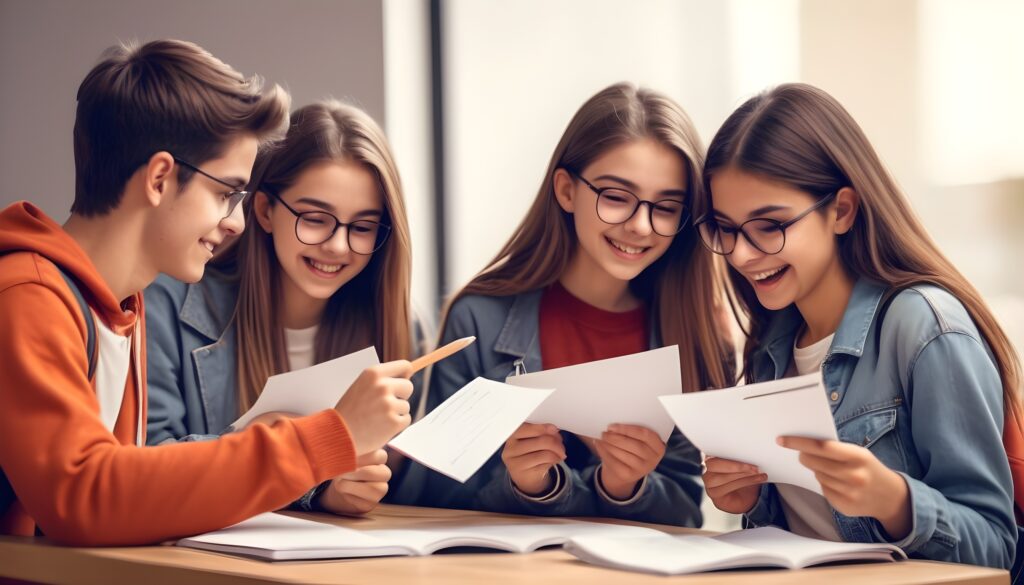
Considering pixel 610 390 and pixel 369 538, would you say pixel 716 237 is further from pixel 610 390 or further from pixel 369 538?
pixel 369 538

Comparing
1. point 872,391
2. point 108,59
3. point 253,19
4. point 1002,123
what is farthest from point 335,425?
point 253,19

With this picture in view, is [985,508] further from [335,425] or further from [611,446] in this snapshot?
[335,425]

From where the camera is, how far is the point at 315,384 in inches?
66.7

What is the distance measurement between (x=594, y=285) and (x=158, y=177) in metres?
0.97

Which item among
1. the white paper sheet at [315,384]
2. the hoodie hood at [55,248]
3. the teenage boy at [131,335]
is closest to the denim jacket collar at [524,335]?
the white paper sheet at [315,384]

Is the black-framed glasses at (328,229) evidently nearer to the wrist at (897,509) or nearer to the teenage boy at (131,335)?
the teenage boy at (131,335)

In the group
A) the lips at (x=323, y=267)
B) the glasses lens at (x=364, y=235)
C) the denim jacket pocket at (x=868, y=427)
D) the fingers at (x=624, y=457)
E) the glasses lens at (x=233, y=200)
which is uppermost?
the glasses lens at (x=233, y=200)

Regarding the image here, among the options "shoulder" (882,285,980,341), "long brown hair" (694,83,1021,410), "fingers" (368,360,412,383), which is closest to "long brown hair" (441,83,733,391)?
"long brown hair" (694,83,1021,410)

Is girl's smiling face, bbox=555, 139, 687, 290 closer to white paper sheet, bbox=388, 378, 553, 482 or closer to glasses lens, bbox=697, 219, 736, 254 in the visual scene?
glasses lens, bbox=697, 219, 736, 254

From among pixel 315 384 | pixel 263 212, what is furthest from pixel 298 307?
pixel 315 384

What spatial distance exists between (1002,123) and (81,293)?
6.15 feet

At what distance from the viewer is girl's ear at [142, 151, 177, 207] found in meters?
1.51

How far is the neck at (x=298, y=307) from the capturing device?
2.26m

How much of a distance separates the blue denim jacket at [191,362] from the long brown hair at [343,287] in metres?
0.03
